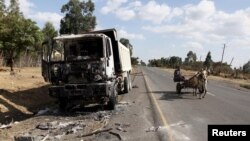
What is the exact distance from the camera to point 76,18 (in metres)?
80.0

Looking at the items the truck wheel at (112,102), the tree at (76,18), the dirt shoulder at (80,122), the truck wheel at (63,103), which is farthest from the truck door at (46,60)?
the tree at (76,18)

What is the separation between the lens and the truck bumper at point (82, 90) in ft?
52.3

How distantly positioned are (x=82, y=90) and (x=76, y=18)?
214 feet

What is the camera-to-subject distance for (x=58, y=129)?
13094 millimetres

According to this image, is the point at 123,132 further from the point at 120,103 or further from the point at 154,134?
the point at 120,103

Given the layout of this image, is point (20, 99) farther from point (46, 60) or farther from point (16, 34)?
point (16, 34)

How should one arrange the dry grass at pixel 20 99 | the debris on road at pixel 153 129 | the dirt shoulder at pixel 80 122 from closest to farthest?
the dirt shoulder at pixel 80 122
the debris on road at pixel 153 129
the dry grass at pixel 20 99

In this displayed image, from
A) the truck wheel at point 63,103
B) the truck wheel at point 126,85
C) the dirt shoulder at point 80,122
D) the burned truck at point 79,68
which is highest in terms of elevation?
the burned truck at point 79,68

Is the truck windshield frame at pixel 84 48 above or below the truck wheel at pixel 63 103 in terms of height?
above

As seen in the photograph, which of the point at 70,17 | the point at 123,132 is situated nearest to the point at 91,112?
the point at 123,132

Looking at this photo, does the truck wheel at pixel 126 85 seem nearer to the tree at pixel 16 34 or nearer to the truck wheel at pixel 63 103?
the truck wheel at pixel 63 103

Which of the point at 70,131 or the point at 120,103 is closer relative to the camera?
the point at 70,131

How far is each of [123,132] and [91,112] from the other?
4828mm

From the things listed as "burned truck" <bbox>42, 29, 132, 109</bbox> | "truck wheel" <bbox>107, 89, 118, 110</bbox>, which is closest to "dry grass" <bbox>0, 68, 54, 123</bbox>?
"burned truck" <bbox>42, 29, 132, 109</bbox>
